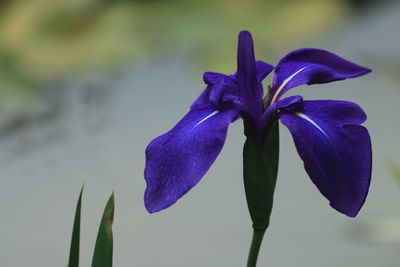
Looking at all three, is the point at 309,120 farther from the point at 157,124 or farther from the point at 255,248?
the point at 157,124

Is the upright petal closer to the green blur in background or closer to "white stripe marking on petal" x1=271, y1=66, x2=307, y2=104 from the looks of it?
"white stripe marking on petal" x1=271, y1=66, x2=307, y2=104

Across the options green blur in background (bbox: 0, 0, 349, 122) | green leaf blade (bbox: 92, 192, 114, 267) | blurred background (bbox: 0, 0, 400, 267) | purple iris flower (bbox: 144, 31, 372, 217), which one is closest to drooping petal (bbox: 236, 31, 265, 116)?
purple iris flower (bbox: 144, 31, 372, 217)

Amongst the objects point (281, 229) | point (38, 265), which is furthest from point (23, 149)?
point (281, 229)

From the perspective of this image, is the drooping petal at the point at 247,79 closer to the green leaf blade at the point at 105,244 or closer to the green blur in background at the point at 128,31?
the green leaf blade at the point at 105,244

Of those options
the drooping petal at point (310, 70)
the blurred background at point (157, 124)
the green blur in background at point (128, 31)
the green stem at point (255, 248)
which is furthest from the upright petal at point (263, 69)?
the green blur in background at point (128, 31)

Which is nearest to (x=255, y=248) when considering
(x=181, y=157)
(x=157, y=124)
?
(x=181, y=157)

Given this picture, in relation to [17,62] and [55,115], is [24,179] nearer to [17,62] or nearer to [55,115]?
[55,115]
